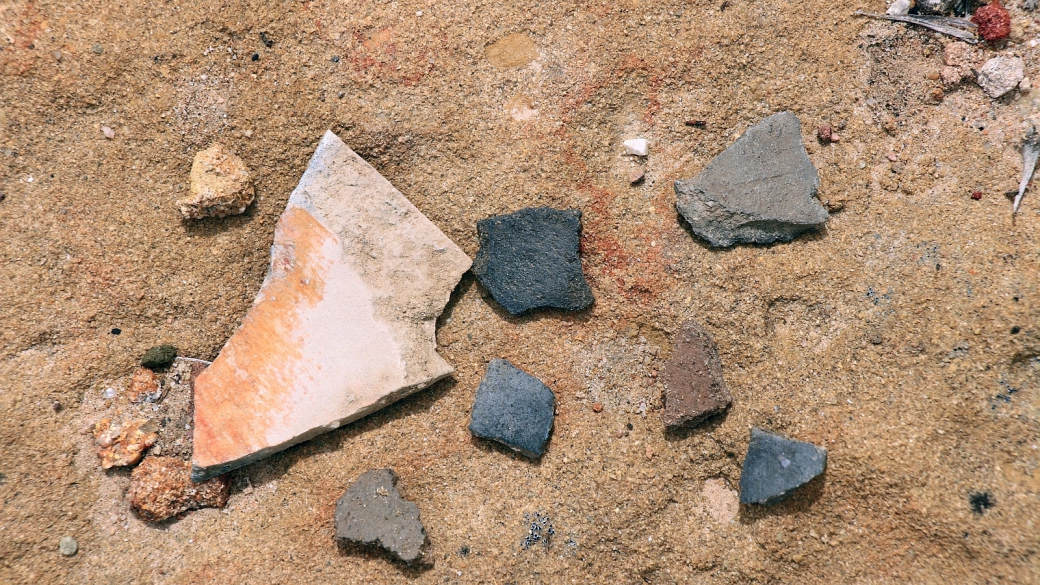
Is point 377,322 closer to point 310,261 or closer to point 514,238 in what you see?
point 310,261

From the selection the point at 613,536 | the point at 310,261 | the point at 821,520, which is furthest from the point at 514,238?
the point at 821,520

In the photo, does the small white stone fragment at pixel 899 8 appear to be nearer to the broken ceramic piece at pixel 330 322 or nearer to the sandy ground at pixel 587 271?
the sandy ground at pixel 587 271

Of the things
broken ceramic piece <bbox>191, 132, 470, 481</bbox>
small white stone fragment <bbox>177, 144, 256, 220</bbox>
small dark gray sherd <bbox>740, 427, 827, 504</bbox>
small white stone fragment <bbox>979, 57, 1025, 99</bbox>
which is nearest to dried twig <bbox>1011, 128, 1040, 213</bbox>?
small white stone fragment <bbox>979, 57, 1025, 99</bbox>

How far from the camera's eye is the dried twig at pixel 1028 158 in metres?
1.99

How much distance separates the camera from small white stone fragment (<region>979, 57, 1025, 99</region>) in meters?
2.05

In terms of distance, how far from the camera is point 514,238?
6.88 feet

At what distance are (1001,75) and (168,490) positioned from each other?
3080 millimetres

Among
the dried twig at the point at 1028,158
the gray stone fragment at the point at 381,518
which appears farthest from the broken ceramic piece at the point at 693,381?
the dried twig at the point at 1028,158

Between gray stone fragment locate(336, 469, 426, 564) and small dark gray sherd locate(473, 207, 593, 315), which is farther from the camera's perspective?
small dark gray sherd locate(473, 207, 593, 315)

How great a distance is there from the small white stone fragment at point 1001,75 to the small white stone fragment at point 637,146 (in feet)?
3.76

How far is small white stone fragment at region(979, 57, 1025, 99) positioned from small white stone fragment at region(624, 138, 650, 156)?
1146 millimetres

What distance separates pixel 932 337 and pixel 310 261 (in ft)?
6.62

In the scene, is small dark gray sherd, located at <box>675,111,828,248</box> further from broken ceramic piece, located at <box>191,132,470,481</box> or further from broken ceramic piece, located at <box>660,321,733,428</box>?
broken ceramic piece, located at <box>191,132,470,481</box>

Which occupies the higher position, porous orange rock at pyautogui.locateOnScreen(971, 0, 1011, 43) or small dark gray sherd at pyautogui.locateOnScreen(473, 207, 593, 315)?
porous orange rock at pyautogui.locateOnScreen(971, 0, 1011, 43)
